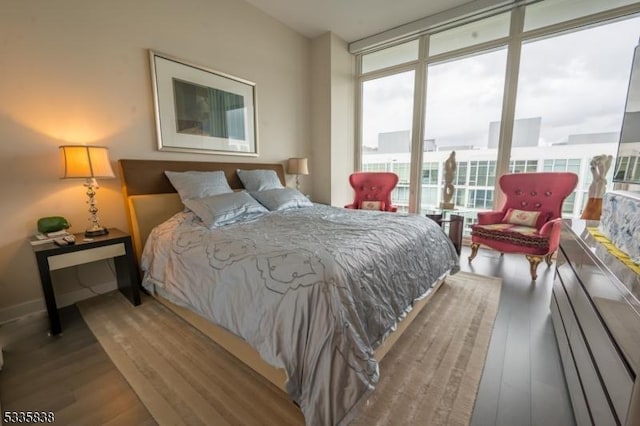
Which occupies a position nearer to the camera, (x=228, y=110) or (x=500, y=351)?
(x=500, y=351)

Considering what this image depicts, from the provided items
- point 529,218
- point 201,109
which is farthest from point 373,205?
point 201,109

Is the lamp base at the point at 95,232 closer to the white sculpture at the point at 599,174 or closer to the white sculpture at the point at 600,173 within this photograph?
the white sculpture at the point at 599,174

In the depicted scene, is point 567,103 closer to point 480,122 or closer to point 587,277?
point 480,122

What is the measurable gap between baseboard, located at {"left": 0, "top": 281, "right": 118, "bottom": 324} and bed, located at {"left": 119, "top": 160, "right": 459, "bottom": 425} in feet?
1.68

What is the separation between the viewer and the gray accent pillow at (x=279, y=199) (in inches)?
108

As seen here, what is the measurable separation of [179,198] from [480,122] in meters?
3.93

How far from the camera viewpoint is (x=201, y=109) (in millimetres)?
2910

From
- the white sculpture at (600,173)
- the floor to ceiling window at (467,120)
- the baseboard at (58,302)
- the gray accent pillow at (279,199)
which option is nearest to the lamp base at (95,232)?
the baseboard at (58,302)

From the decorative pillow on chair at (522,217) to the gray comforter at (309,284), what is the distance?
150 centimetres

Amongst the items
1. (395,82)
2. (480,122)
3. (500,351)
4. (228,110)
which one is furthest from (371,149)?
(500,351)

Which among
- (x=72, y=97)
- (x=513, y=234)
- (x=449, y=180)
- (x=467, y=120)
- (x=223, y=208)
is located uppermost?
(x=467, y=120)

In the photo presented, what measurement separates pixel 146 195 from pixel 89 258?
2.25 feet

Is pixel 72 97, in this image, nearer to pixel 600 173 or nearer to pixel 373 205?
pixel 373 205

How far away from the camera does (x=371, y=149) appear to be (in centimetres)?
470
